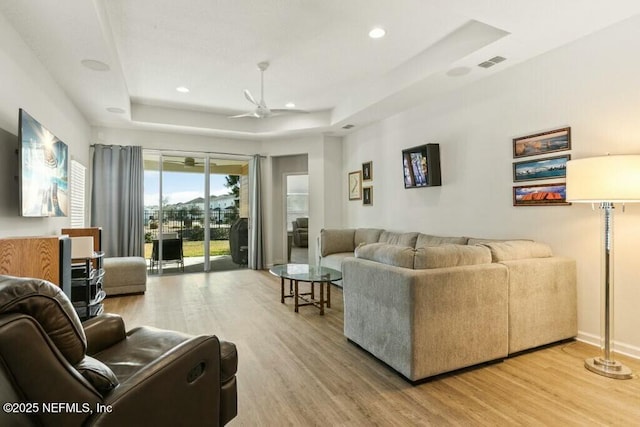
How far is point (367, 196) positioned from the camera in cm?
604

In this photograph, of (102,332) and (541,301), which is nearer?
(102,332)

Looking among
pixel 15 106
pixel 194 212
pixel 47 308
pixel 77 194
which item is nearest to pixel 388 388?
pixel 47 308

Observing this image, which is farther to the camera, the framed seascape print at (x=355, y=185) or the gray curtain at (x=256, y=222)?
the gray curtain at (x=256, y=222)

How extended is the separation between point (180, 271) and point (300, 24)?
515 centimetres

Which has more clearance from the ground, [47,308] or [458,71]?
[458,71]

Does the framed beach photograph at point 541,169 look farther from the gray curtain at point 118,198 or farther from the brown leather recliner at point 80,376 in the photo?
the gray curtain at point 118,198

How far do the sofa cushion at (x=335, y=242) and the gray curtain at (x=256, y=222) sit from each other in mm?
1777

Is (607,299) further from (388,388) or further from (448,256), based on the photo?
(388,388)

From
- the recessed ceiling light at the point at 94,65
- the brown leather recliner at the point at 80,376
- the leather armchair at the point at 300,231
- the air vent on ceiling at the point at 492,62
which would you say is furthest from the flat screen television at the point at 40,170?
the leather armchair at the point at 300,231

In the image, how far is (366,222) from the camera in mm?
6094

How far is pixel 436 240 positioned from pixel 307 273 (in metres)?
1.70

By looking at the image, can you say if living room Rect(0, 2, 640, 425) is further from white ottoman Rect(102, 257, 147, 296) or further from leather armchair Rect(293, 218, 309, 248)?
leather armchair Rect(293, 218, 309, 248)

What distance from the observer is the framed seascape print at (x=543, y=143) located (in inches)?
122

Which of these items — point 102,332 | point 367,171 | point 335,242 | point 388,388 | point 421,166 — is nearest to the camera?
point 102,332
